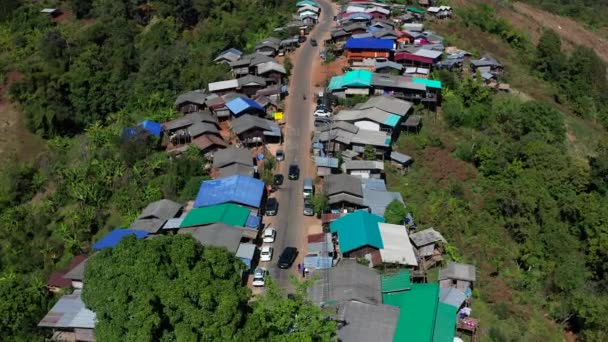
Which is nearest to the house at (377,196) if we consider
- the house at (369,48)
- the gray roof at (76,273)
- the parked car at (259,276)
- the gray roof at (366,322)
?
the parked car at (259,276)

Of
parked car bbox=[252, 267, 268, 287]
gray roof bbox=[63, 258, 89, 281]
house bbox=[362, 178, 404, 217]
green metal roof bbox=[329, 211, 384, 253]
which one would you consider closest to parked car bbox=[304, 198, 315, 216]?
green metal roof bbox=[329, 211, 384, 253]

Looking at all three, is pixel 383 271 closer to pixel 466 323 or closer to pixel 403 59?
pixel 466 323

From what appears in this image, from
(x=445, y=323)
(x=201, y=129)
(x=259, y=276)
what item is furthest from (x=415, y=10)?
(x=445, y=323)

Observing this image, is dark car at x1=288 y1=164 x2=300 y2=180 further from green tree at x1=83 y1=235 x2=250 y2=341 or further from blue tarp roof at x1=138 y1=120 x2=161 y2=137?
green tree at x1=83 y1=235 x2=250 y2=341

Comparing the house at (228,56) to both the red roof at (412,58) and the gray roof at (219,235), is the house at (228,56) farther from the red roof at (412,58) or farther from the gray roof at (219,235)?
the gray roof at (219,235)

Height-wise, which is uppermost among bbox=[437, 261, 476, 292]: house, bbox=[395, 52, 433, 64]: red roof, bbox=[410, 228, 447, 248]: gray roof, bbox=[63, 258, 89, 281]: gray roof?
bbox=[395, 52, 433, 64]: red roof
